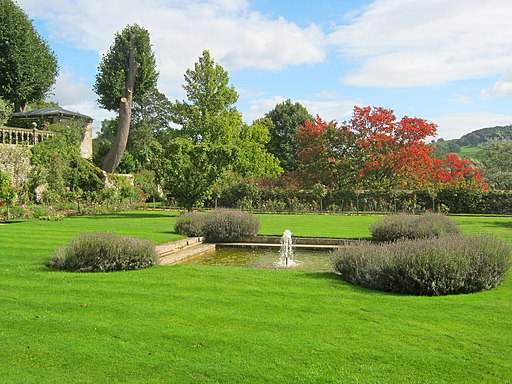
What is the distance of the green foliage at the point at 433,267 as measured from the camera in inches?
258

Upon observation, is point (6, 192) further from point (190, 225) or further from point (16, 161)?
point (190, 225)

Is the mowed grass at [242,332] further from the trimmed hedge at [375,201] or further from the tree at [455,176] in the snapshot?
the tree at [455,176]

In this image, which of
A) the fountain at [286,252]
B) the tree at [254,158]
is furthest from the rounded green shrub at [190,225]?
the tree at [254,158]

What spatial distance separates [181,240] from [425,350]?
870cm

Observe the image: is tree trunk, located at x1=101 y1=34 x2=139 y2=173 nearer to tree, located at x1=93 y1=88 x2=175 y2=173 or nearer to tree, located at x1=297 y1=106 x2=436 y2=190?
tree, located at x1=93 y1=88 x2=175 y2=173

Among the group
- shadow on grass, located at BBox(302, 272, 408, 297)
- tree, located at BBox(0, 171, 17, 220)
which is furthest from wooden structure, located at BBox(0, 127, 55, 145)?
shadow on grass, located at BBox(302, 272, 408, 297)

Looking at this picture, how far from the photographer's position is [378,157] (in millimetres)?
27172

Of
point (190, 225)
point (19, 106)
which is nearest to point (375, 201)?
point (190, 225)

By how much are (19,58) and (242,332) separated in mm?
31467

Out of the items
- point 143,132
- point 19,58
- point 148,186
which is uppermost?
point 19,58

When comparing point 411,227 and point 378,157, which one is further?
point 378,157

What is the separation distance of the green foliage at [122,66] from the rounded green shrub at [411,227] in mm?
27916

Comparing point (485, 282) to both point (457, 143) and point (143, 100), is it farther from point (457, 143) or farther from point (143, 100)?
point (457, 143)

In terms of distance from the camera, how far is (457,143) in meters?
85.8
